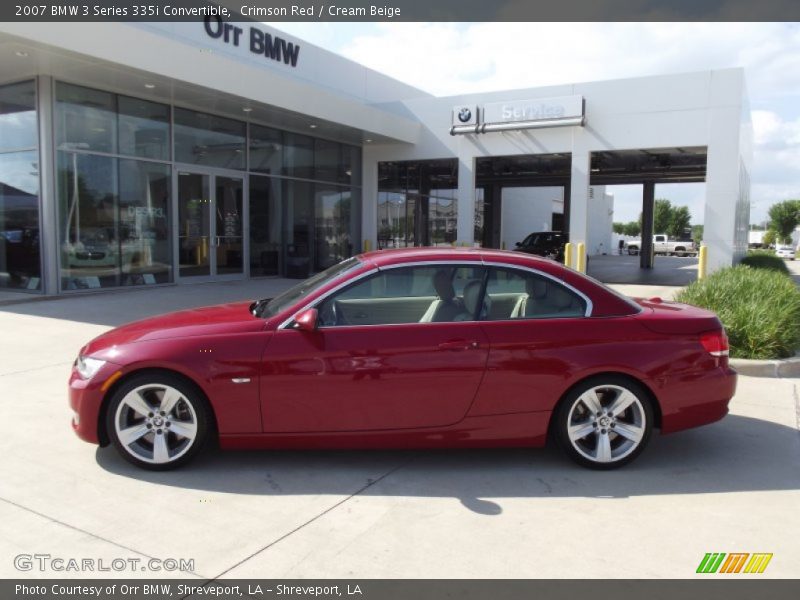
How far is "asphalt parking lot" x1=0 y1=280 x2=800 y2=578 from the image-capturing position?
3.17m

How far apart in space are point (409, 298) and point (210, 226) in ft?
41.9

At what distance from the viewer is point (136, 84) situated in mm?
12953

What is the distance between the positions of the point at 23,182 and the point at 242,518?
12.1 m

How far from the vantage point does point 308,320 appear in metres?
4.02

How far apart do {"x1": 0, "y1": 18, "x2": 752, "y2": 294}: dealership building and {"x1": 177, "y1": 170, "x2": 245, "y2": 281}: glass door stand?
46 mm

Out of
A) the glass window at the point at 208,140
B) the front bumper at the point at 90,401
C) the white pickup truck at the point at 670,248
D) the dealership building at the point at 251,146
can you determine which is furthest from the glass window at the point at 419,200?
the white pickup truck at the point at 670,248

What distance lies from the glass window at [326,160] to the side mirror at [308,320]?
16015mm

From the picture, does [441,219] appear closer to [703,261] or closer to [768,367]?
[703,261]

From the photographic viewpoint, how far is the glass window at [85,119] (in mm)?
12719

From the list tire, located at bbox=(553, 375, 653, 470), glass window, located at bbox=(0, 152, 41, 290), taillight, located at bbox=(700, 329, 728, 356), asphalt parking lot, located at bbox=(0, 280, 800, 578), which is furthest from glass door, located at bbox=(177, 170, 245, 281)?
taillight, located at bbox=(700, 329, 728, 356)

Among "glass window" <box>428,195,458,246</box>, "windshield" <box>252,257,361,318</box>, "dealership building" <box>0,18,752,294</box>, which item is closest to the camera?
"windshield" <box>252,257,361,318</box>

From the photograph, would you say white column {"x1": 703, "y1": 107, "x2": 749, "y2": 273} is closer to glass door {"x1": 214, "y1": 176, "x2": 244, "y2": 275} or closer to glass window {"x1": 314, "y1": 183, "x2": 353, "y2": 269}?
glass window {"x1": 314, "y1": 183, "x2": 353, "y2": 269}

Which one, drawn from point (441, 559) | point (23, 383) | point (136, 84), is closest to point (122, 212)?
point (136, 84)
